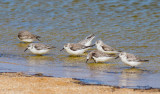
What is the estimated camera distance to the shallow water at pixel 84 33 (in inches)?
484

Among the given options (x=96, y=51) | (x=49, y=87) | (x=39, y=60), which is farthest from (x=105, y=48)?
(x=49, y=87)

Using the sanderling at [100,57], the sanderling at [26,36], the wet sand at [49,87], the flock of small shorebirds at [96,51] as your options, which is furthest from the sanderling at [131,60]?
the sanderling at [26,36]

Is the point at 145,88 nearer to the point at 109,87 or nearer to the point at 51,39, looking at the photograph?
the point at 109,87

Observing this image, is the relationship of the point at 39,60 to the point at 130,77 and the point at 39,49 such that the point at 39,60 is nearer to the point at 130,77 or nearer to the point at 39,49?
the point at 39,49

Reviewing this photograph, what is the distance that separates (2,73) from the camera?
37.6 ft

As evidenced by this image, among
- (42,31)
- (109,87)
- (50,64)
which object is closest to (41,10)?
(42,31)

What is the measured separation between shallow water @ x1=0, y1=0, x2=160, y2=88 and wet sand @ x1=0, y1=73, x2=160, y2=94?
78cm

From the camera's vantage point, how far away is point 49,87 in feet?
31.9

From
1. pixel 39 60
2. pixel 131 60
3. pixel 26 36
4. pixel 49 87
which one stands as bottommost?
pixel 26 36

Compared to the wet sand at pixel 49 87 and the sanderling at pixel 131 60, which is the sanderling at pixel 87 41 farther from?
the wet sand at pixel 49 87

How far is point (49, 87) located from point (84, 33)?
889cm

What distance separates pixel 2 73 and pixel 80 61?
3.68m

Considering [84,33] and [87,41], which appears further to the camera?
[84,33]

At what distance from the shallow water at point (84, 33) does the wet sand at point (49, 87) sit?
778mm
